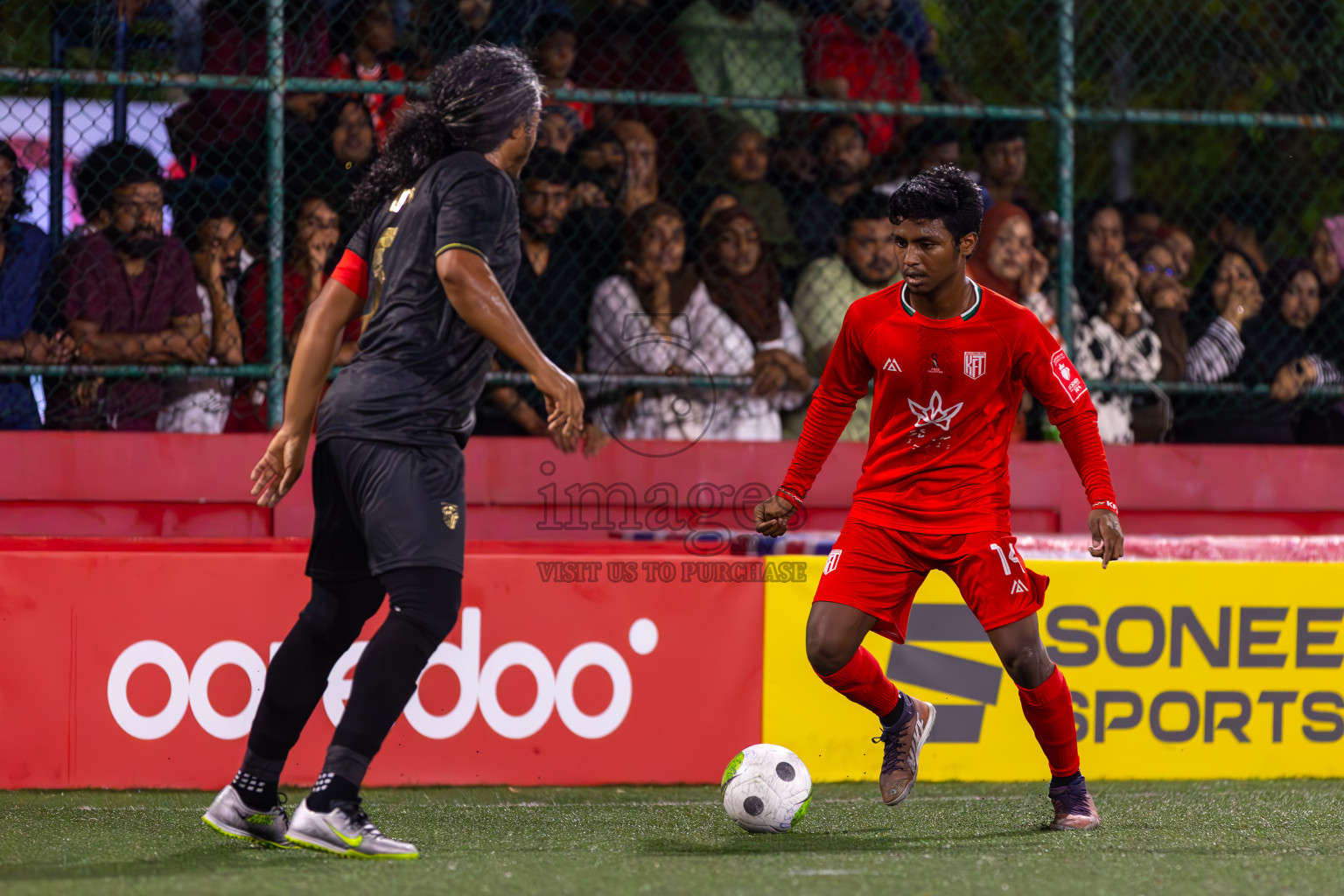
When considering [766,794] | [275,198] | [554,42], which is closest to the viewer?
[766,794]

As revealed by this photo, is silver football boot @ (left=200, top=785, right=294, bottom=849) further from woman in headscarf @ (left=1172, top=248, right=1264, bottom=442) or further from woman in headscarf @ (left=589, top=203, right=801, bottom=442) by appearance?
woman in headscarf @ (left=1172, top=248, right=1264, bottom=442)

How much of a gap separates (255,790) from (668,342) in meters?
3.14

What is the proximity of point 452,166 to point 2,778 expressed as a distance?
3035 millimetres

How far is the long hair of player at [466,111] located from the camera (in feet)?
12.7

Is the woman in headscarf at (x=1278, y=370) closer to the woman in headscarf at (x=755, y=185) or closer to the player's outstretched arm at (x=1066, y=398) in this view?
the woman in headscarf at (x=755, y=185)

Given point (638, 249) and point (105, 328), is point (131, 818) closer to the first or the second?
point (105, 328)

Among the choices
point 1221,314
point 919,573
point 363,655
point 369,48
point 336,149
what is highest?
point 369,48

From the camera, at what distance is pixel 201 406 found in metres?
6.29

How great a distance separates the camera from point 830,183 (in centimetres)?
715

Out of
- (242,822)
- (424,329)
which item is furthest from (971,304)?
(242,822)

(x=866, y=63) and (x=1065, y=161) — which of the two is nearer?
(x=1065, y=161)

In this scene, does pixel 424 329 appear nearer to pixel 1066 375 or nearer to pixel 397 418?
pixel 397 418

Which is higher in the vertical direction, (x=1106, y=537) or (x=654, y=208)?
(x=654, y=208)

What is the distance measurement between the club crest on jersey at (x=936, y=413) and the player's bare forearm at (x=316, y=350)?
1.71 metres
